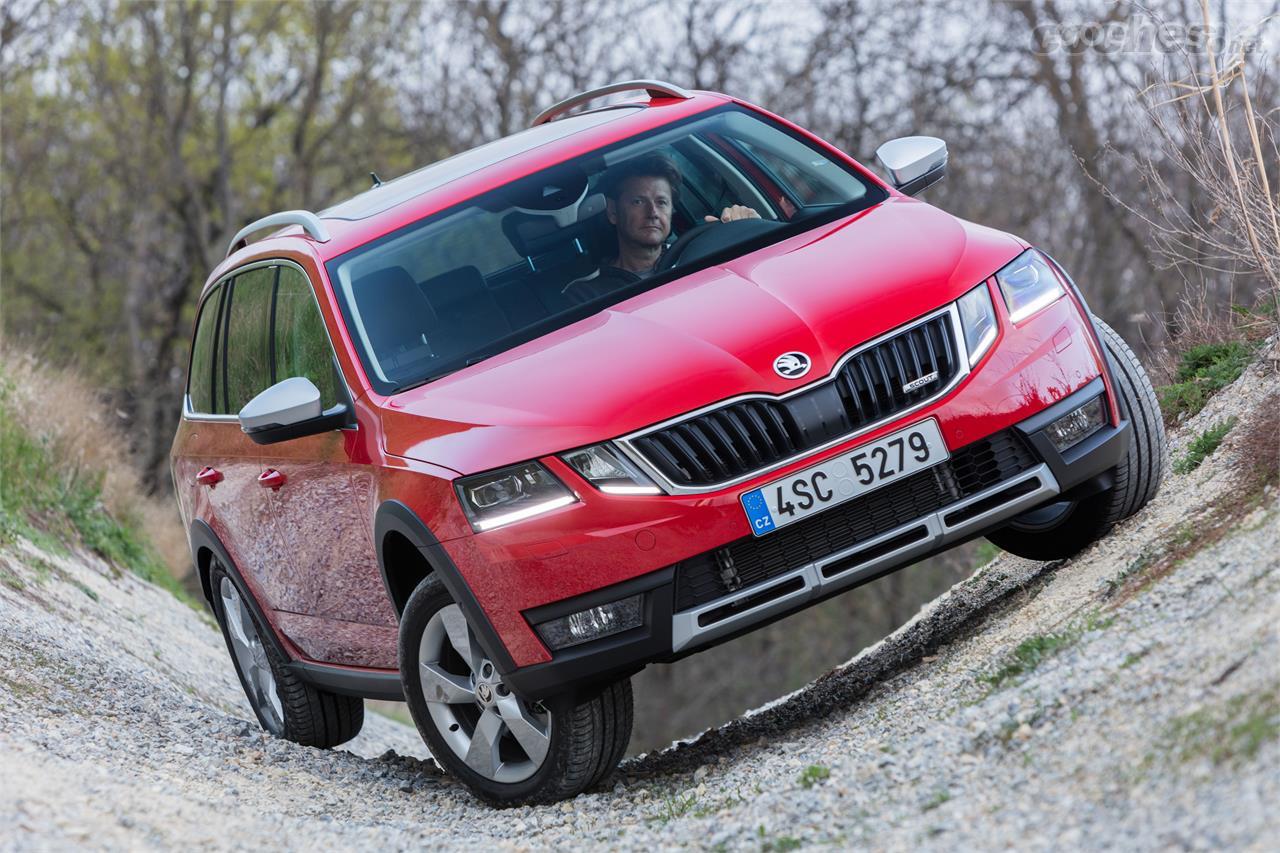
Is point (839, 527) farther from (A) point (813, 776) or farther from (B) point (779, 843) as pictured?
(B) point (779, 843)

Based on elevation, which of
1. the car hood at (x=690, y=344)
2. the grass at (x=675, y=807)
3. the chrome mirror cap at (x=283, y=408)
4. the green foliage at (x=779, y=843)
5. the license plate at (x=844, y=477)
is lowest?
the grass at (x=675, y=807)

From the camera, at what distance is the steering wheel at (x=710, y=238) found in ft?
19.4

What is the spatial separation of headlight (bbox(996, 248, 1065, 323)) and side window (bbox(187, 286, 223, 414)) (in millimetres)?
3707

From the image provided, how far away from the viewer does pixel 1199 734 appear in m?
3.55

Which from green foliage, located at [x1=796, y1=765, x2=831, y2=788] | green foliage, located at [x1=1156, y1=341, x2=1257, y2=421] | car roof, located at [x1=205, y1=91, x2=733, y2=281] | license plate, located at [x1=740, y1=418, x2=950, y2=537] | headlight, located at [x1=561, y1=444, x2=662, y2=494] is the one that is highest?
car roof, located at [x1=205, y1=91, x2=733, y2=281]

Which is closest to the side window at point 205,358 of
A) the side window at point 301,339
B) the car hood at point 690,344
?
the side window at point 301,339

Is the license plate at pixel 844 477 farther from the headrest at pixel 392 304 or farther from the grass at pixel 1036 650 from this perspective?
the headrest at pixel 392 304

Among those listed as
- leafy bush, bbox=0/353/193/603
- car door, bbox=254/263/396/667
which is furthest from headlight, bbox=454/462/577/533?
leafy bush, bbox=0/353/193/603

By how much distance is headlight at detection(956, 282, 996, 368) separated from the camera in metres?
5.05

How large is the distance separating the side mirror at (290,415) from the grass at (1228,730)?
3.00 meters

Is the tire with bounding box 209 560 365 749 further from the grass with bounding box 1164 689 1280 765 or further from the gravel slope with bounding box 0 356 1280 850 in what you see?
the grass with bounding box 1164 689 1280 765

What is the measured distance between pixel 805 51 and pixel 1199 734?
24.9m

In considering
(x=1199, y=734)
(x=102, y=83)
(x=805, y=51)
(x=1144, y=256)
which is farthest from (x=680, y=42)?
(x=1199, y=734)

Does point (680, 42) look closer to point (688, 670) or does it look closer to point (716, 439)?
point (688, 670)
